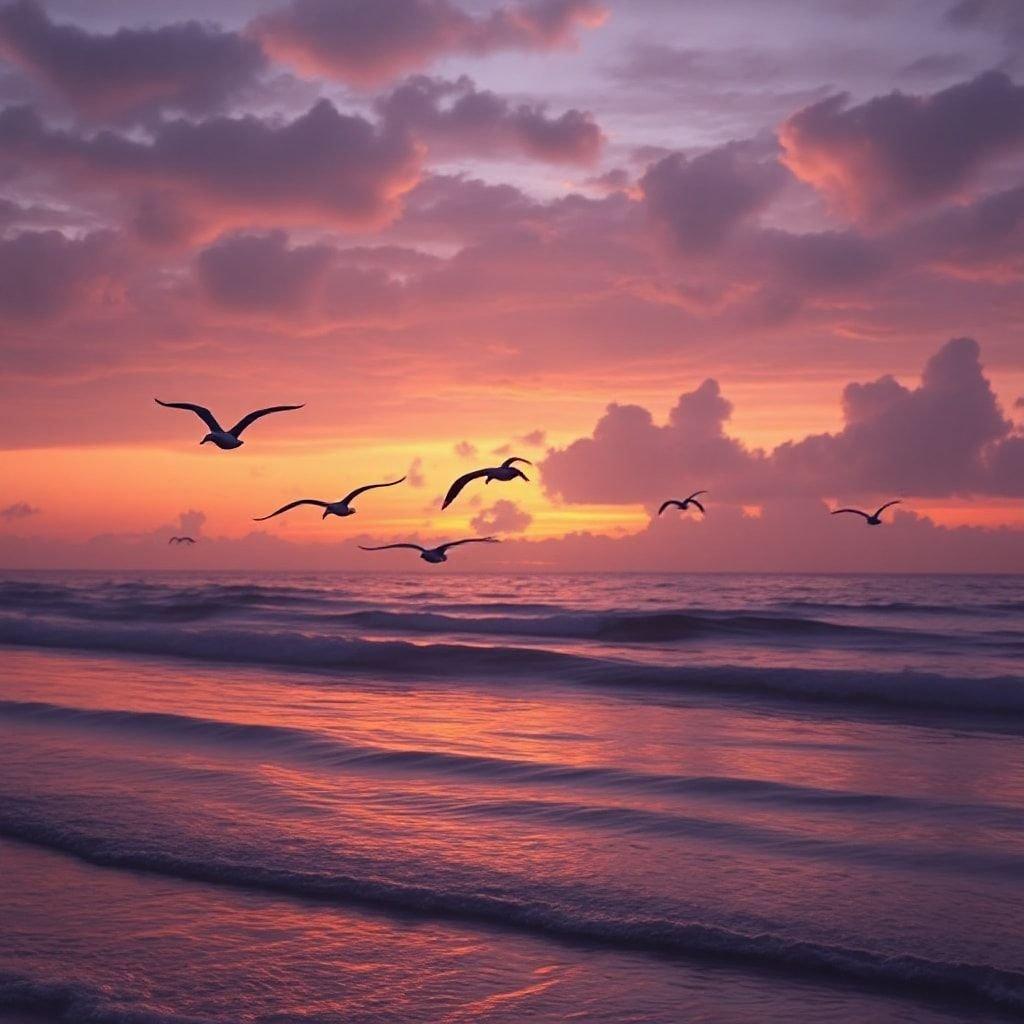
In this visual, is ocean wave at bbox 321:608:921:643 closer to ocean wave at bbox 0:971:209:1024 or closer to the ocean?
the ocean

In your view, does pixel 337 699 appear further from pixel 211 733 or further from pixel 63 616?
pixel 63 616

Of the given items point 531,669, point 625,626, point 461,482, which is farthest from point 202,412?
point 625,626

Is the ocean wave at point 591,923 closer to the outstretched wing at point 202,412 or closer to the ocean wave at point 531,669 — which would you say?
the outstretched wing at point 202,412

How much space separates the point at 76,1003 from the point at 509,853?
13.6ft

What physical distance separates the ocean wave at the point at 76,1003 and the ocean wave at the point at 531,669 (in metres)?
17.6

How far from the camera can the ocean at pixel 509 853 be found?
7250 millimetres

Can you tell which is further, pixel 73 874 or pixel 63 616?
pixel 63 616

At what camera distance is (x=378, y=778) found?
1342cm

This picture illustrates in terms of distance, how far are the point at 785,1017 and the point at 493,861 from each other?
352cm

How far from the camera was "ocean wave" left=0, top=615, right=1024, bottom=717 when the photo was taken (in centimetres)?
2295

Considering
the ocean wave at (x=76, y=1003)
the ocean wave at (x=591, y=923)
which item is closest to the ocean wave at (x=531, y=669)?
the ocean wave at (x=591, y=923)

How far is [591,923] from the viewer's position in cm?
837

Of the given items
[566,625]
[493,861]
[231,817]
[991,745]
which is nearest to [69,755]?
[231,817]

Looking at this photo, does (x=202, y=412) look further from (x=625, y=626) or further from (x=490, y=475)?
(x=625, y=626)
